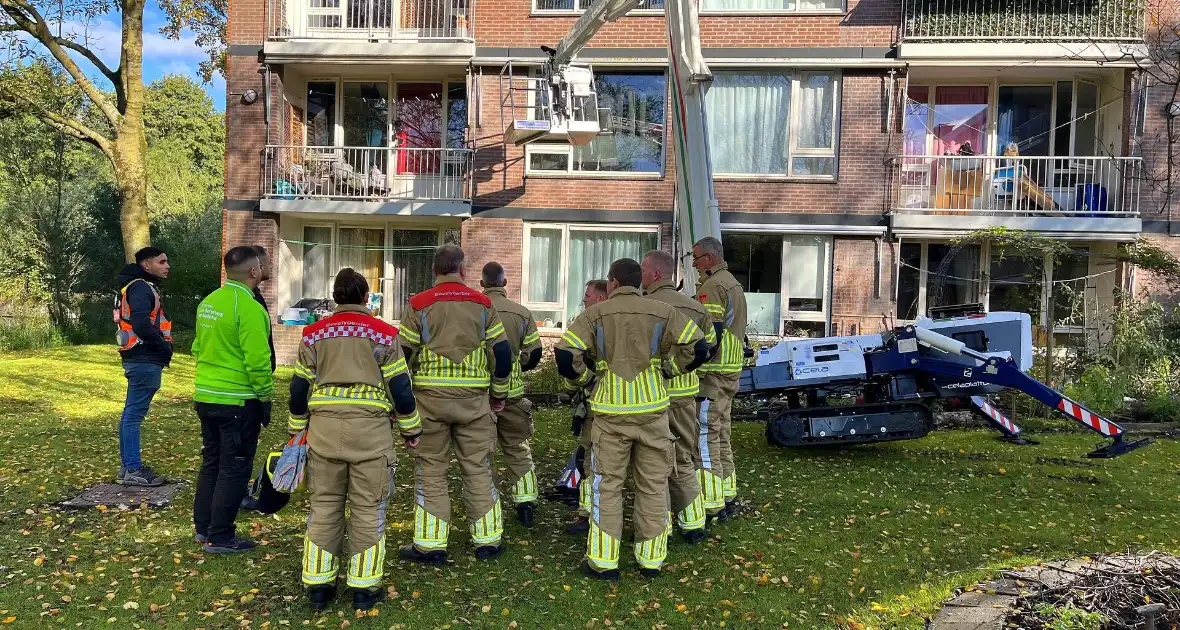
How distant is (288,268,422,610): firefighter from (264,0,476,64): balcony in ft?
36.2

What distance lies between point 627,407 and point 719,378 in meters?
1.59

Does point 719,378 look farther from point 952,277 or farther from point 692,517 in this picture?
point 952,277

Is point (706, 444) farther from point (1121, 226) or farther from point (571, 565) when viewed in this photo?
point (1121, 226)

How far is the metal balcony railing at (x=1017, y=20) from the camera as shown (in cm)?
1341

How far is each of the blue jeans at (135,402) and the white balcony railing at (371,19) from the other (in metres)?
10.0

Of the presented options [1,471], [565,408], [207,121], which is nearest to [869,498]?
[565,408]

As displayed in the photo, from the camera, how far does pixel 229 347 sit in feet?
16.8

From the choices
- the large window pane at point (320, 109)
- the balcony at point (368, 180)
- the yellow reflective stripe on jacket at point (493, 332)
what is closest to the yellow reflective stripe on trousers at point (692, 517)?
the yellow reflective stripe on jacket at point (493, 332)

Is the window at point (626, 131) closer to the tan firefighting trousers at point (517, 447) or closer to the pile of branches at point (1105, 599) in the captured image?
the tan firefighting trousers at point (517, 447)

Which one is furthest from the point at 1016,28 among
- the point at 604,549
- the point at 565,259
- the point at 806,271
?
the point at 604,549

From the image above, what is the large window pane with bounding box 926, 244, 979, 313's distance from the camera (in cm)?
1448

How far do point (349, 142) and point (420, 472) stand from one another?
12361 mm

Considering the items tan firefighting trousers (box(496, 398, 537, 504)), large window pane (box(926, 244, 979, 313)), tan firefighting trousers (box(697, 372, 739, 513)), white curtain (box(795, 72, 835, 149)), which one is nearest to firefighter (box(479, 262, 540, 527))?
tan firefighting trousers (box(496, 398, 537, 504))

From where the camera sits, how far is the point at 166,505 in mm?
6293
